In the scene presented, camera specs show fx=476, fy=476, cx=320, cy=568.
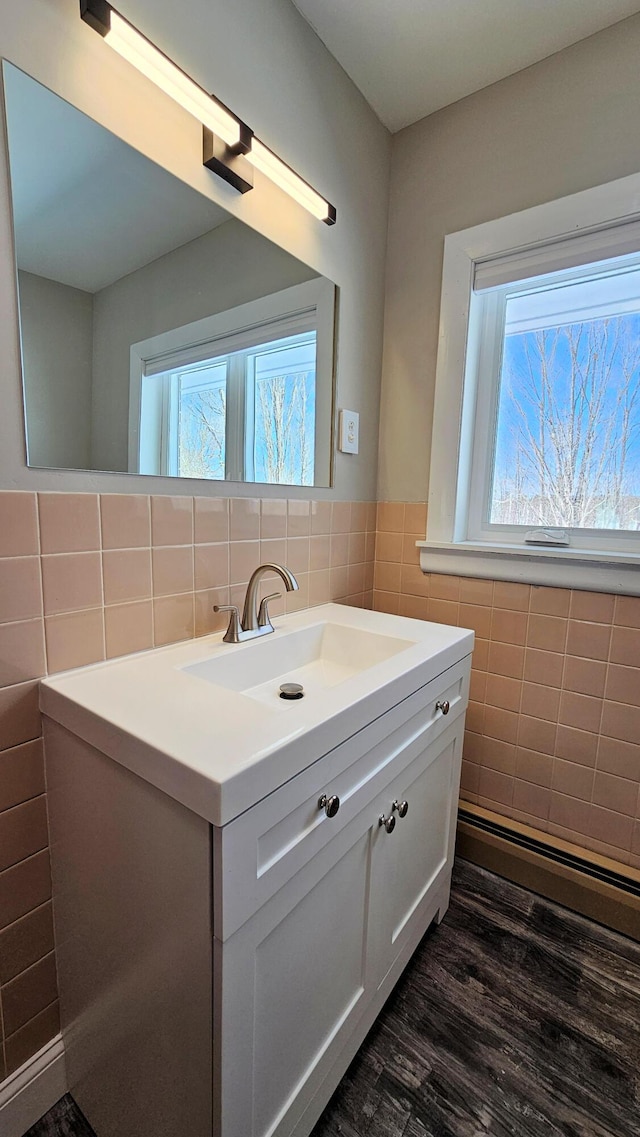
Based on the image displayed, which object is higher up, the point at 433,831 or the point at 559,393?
the point at 559,393

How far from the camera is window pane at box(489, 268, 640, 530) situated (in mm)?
1348

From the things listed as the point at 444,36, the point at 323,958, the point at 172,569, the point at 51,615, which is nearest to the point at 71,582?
the point at 51,615

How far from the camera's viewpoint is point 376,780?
2.85ft

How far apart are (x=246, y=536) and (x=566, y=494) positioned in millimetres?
987

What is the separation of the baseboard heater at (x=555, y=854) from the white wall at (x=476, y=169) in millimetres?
1116

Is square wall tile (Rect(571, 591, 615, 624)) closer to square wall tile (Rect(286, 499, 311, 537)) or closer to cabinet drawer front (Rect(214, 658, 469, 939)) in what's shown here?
cabinet drawer front (Rect(214, 658, 469, 939))

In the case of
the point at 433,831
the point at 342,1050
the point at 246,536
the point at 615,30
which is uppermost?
the point at 615,30

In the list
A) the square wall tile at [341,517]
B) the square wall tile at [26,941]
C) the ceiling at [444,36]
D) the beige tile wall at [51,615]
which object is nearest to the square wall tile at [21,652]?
the beige tile wall at [51,615]

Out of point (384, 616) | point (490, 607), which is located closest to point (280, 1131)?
point (384, 616)

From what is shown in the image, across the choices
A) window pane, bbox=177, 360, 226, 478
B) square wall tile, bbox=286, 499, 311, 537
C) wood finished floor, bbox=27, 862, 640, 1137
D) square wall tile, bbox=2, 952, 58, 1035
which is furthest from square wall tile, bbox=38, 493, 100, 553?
wood finished floor, bbox=27, 862, 640, 1137

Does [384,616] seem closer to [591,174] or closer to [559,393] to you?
[559,393]

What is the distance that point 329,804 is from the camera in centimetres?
73

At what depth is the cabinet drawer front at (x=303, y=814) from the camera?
22.3 inches

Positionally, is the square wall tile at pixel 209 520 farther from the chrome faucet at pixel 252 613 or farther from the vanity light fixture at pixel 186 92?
the vanity light fixture at pixel 186 92
